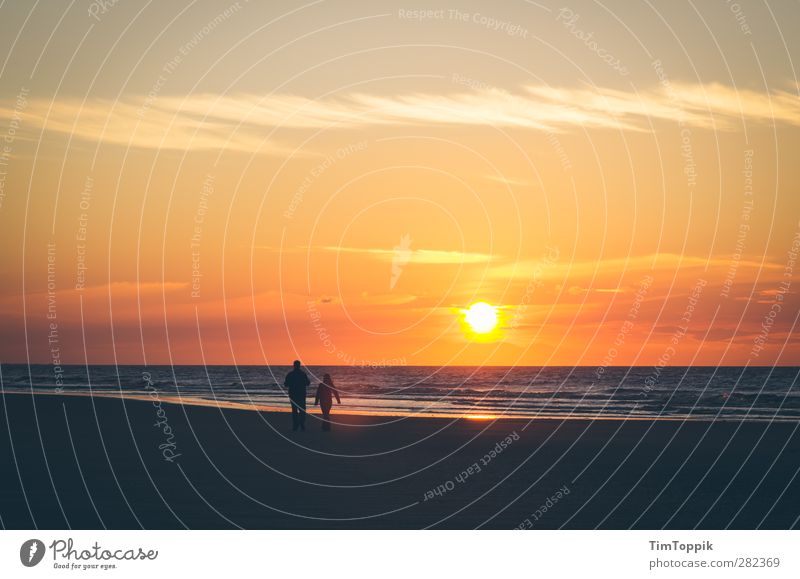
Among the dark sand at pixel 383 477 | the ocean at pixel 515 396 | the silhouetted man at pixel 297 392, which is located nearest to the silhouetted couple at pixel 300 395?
the silhouetted man at pixel 297 392

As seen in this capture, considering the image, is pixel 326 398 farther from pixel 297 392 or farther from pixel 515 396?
pixel 515 396

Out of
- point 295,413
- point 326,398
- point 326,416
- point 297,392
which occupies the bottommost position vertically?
point 326,416

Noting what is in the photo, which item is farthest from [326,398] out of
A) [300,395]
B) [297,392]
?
[297,392]

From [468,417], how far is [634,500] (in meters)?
24.1

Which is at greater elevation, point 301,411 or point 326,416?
point 301,411

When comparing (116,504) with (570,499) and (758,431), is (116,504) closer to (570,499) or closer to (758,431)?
(570,499)

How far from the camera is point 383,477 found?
782 inches

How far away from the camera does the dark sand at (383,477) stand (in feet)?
50.1

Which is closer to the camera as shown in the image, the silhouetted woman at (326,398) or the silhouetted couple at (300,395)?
the silhouetted couple at (300,395)

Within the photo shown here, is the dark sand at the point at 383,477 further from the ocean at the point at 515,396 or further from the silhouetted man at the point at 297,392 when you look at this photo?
the ocean at the point at 515,396

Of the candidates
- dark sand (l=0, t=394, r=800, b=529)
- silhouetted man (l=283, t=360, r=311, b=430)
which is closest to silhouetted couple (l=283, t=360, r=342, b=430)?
silhouetted man (l=283, t=360, r=311, b=430)

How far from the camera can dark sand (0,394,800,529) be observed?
1527cm
